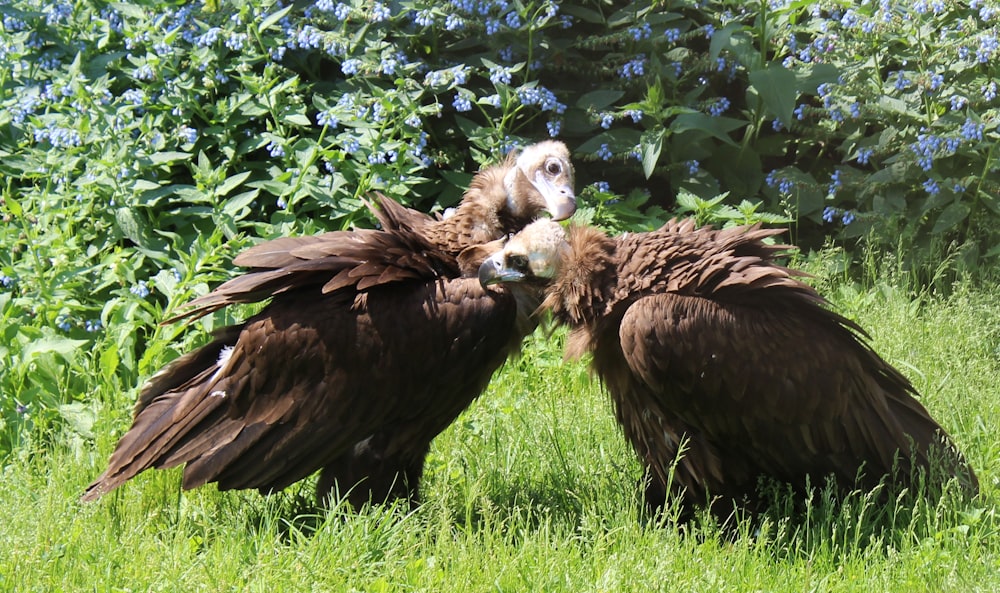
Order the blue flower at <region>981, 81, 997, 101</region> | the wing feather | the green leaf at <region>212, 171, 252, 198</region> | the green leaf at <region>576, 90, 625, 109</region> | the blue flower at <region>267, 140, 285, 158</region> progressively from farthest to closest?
1. the green leaf at <region>576, 90, 625, 109</region>
2. the blue flower at <region>267, 140, 285, 158</region>
3. the blue flower at <region>981, 81, 997, 101</region>
4. the green leaf at <region>212, 171, 252, 198</region>
5. the wing feather

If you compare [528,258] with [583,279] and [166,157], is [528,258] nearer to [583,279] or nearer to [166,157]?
[583,279]

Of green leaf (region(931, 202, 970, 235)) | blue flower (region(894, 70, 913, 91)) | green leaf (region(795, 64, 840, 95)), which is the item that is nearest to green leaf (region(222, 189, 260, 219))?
green leaf (region(795, 64, 840, 95))

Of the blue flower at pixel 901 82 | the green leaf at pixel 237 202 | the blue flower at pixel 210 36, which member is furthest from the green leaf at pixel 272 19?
the blue flower at pixel 901 82

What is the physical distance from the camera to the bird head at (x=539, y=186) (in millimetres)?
4590

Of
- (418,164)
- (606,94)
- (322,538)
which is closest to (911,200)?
(606,94)

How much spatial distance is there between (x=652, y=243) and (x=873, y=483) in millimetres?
1162

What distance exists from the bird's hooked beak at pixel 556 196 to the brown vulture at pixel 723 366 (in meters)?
0.19

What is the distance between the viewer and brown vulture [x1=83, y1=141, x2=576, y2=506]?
4082mm

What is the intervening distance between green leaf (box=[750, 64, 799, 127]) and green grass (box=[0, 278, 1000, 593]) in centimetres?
167

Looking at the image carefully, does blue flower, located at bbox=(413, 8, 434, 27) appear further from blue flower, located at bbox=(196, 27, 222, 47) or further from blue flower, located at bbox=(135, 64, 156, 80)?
blue flower, located at bbox=(135, 64, 156, 80)

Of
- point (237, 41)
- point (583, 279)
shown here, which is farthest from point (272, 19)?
point (583, 279)

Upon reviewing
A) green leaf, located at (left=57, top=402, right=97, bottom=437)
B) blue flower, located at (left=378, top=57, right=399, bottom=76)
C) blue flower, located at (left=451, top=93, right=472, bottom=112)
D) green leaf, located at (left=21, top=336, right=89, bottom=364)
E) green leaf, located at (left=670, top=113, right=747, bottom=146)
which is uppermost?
blue flower, located at (left=378, top=57, right=399, bottom=76)

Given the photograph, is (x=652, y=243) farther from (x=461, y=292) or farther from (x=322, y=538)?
(x=322, y=538)

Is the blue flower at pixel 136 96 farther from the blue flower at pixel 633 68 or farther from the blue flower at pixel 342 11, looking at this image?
the blue flower at pixel 633 68
